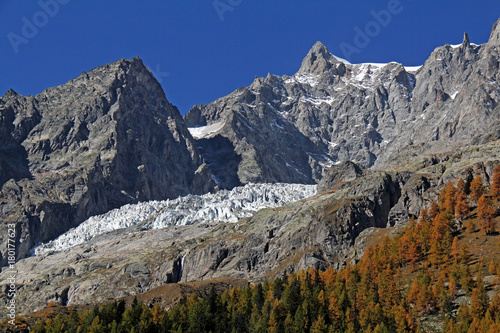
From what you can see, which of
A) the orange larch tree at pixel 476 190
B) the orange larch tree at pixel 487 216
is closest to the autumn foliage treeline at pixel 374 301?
the orange larch tree at pixel 487 216

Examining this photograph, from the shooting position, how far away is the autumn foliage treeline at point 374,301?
389ft

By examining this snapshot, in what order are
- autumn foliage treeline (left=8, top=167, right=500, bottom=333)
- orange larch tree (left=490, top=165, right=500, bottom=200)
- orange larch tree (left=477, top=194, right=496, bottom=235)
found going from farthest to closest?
orange larch tree (left=490, top=165, right=500, bottom=200) < orange larch tree (left=477, top=194, right=496, bottom=235) < autumn foliage treeline (left=8, top=167, right=500, bottom=333)

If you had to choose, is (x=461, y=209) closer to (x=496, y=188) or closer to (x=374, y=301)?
(x=496, y=188)

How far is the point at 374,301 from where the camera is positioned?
129625 mm

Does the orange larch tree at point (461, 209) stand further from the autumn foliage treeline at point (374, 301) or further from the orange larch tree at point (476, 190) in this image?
the orange larch tree at point (476, 190)

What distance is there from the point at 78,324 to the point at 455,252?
10393 centimetres

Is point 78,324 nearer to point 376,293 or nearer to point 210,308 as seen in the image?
point 210,308

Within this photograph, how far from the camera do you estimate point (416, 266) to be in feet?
485

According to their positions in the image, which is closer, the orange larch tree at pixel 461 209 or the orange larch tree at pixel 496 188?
the orange larch tree at pixel 461 209

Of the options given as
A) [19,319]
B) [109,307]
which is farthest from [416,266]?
[19,319]

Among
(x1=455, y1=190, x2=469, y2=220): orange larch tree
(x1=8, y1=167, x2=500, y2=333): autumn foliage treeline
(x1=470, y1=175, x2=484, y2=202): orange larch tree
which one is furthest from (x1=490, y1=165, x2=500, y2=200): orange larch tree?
(x1=455, y1=190, x2=469, y2=220): orange larch tree

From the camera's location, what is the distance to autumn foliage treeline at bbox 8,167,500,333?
389 ft

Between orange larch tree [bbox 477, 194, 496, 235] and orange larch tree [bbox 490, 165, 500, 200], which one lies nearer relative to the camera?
orange larch tree [bbox 477, 194, 496, 235]

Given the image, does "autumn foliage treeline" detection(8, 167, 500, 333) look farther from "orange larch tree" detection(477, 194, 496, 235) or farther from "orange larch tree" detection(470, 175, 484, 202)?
"orange larch tree" detection(470, 175, 484, 202)
